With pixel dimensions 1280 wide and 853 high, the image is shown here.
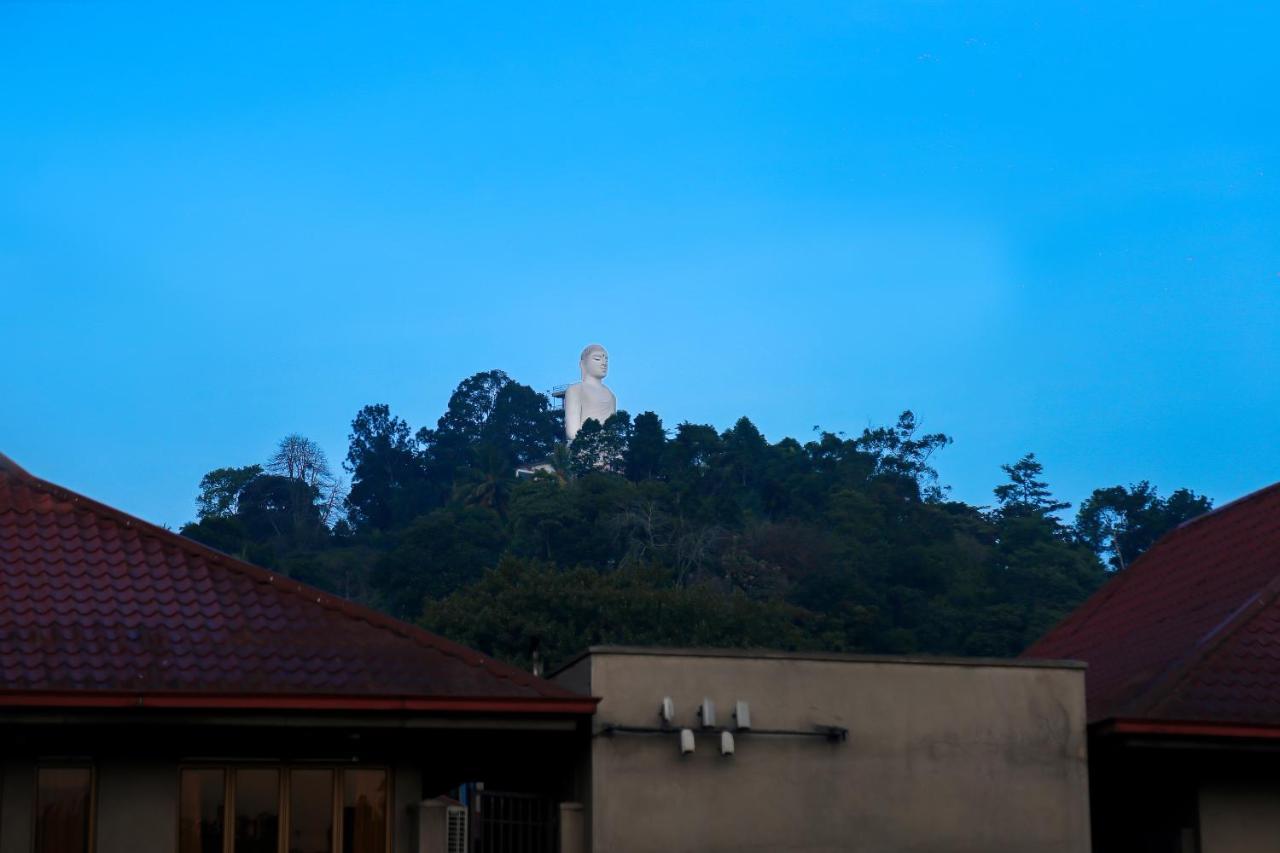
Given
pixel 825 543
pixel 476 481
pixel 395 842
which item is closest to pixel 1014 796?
pixel 395 842

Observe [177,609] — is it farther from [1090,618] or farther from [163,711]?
[1090,618]

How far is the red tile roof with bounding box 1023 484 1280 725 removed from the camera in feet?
49.2

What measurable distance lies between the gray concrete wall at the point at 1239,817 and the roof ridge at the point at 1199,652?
924mm

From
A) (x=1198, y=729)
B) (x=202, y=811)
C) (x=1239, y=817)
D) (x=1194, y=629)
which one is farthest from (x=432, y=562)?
(x=1198, y=729)

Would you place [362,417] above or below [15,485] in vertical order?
above

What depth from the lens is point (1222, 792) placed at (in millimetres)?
15062

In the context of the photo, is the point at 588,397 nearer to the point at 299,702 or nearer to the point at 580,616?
the point at 580,616

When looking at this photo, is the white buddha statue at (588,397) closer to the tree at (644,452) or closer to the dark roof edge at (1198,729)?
the tree at (644,452)

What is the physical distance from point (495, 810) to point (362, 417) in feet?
414

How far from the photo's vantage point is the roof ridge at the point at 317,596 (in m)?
14.2

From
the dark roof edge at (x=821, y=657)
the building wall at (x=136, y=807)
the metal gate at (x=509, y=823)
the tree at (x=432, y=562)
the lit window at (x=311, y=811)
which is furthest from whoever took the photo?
the tree at (x=432, y=562)

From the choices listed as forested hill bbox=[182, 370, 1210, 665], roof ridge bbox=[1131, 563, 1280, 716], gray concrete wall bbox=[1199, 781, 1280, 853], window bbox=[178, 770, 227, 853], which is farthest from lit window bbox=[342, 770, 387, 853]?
forested hill bbox=[182, 370, 1210, 665]

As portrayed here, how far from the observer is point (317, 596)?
14906 mm

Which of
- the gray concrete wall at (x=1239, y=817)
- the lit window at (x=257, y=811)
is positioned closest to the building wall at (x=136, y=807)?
the lit window at (x=257, y=811)
